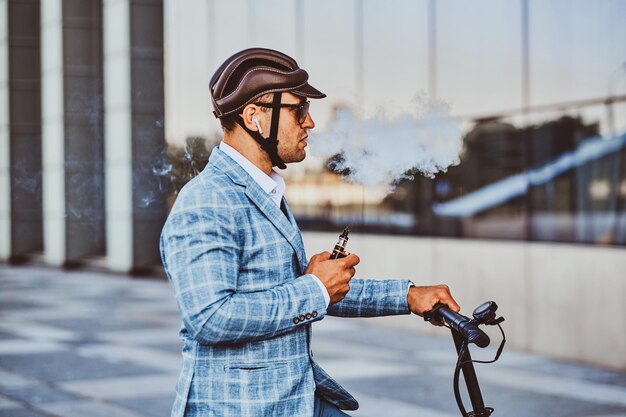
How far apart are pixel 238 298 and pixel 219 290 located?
56mm

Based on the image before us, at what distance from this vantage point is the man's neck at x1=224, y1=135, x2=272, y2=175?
9.14ft

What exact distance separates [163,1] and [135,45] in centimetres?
134

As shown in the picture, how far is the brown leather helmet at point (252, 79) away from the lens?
2.69 m

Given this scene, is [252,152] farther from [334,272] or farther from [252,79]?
[334,272]

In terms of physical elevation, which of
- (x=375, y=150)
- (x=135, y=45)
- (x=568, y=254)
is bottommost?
(x=568, y=254)

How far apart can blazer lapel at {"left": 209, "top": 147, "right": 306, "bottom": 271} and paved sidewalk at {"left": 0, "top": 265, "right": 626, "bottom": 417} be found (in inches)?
163

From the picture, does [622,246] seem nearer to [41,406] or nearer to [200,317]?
[41,406]

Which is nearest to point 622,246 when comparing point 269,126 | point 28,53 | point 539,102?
point 539,102

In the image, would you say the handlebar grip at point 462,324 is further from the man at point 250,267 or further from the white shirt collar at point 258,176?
the white shirt collar at point 258,176

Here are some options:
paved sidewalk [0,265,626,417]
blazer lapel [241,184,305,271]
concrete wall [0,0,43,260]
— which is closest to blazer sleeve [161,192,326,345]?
blazer lapel [241,184,305,271]

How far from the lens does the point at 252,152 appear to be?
2787 millimetres

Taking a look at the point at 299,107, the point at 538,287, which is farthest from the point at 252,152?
the point at 538,287

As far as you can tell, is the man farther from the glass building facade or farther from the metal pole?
the glass building facade

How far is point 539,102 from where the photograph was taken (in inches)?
370
